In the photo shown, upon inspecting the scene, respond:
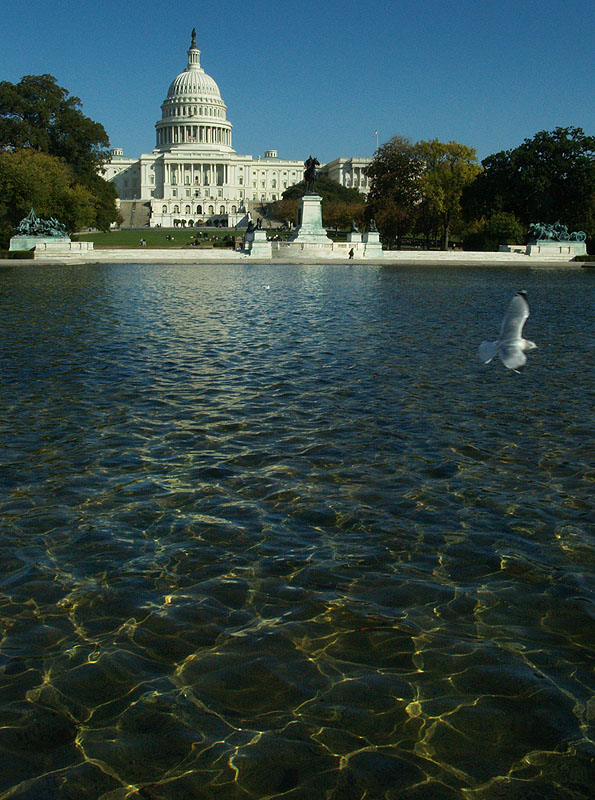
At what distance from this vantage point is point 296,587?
5.61 metres

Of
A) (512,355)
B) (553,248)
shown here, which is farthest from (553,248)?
(512,355)

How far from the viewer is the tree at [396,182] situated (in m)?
72.4

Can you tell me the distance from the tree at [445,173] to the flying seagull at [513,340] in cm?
7011

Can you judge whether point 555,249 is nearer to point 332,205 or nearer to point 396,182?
point 396,182

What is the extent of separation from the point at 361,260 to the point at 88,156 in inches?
1358

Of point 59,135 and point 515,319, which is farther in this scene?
point 59,135

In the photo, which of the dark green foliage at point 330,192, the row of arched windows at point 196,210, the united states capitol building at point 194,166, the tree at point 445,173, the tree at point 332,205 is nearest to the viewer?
the tree at point 445,173

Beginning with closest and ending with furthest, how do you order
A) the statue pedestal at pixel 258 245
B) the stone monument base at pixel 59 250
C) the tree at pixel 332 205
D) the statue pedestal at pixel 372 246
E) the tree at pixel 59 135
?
1. the stone monument base at pixel 59 250
2. the statue pedestal at pixel 258 245
3. the statue pedestal at pixel 372 246
4. the tree at pixel 59 135
5. the tree at pixel 332 205

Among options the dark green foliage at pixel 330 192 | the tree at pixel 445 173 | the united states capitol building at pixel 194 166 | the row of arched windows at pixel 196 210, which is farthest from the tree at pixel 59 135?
the row of arched windows at pixel 196 210

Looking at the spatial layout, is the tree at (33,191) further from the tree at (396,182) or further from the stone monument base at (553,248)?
the stone monument base at (553,248)

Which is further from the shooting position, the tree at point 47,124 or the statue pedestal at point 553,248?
the tree at point 47,124

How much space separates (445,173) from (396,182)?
178 inches

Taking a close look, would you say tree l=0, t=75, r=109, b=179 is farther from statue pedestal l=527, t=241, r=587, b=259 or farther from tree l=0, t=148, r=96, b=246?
statue pedestal l=527, t=241, r=587, b=259

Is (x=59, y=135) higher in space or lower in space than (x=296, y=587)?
higher
